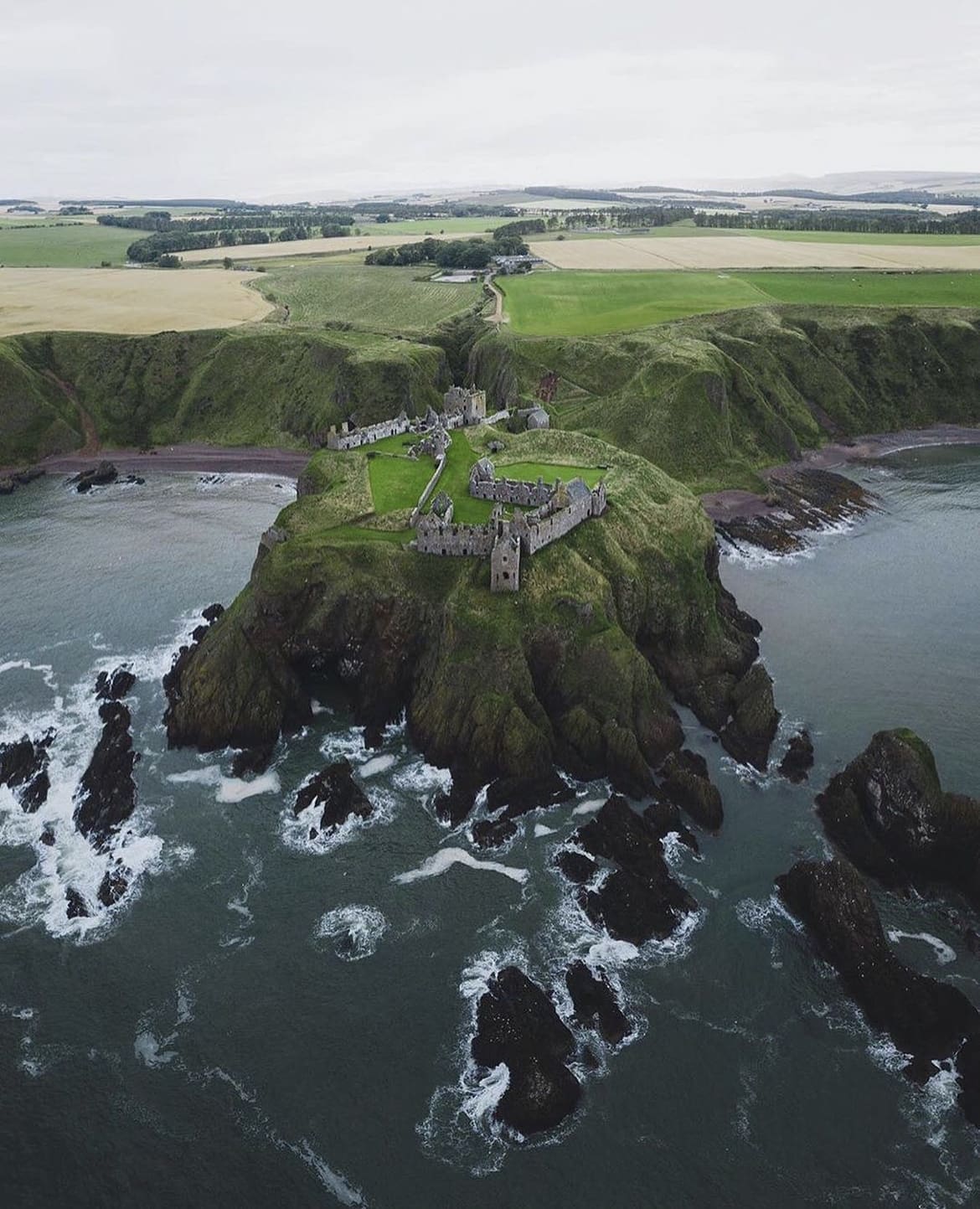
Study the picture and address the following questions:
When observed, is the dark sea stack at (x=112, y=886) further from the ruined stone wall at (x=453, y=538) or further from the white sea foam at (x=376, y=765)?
the ruined stone wall at (x=453, y=538)

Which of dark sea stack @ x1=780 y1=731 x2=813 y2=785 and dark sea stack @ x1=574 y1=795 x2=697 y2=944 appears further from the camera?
dark sea stack @ x1=780 y1=731 x2=813 y2=785

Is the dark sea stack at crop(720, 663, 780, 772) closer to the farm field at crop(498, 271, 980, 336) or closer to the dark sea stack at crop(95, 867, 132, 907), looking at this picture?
the dark sea stack at crop(95, 867, 132, 907)

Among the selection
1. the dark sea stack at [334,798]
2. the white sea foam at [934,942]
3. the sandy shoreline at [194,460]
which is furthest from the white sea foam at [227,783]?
the sandy shoreline at [194,460]

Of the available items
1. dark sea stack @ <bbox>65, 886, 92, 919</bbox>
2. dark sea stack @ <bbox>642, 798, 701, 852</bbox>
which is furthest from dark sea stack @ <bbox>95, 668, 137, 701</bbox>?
dark sea stack @ <bbox>642, 798, 701, 852</bbox>

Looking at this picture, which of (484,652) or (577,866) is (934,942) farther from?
(484,652)

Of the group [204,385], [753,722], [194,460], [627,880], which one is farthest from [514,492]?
[204,385]

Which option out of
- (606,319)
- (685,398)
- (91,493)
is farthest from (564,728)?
(606,319)
